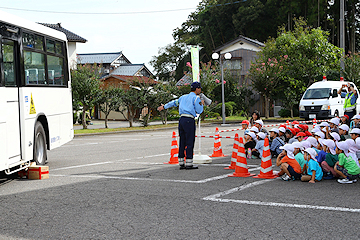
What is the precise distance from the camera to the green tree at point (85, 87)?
26.4 m

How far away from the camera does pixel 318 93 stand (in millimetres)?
26719

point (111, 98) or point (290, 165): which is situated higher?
point (111, 98)

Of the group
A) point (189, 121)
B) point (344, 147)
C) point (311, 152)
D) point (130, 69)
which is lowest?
point (311, 152)

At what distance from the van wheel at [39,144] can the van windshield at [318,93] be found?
1981cm

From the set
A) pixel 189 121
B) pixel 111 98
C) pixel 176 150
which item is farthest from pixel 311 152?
pixel 111 98

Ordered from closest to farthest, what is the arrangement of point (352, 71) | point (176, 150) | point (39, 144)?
point (39, 144) → point (176, 150) → point (352, 71)

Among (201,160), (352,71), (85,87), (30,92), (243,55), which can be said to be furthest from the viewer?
(243,55)

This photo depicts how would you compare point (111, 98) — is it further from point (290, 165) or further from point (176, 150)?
point (290, 165)

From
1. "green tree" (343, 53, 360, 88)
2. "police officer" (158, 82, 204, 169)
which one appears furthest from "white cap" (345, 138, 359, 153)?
"green tree" (343, 53, 360, 88)

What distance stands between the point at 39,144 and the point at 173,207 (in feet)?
17.0

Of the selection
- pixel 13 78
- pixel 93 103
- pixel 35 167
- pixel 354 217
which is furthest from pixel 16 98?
pixel 93 103

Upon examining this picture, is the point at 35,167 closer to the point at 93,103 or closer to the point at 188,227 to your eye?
the point at 188,227

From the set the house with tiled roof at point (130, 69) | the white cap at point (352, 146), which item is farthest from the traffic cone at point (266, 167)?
the house with tiled roof at point (130, 69)

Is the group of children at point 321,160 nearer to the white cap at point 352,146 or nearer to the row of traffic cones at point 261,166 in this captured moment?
the white cap at point 352,146
